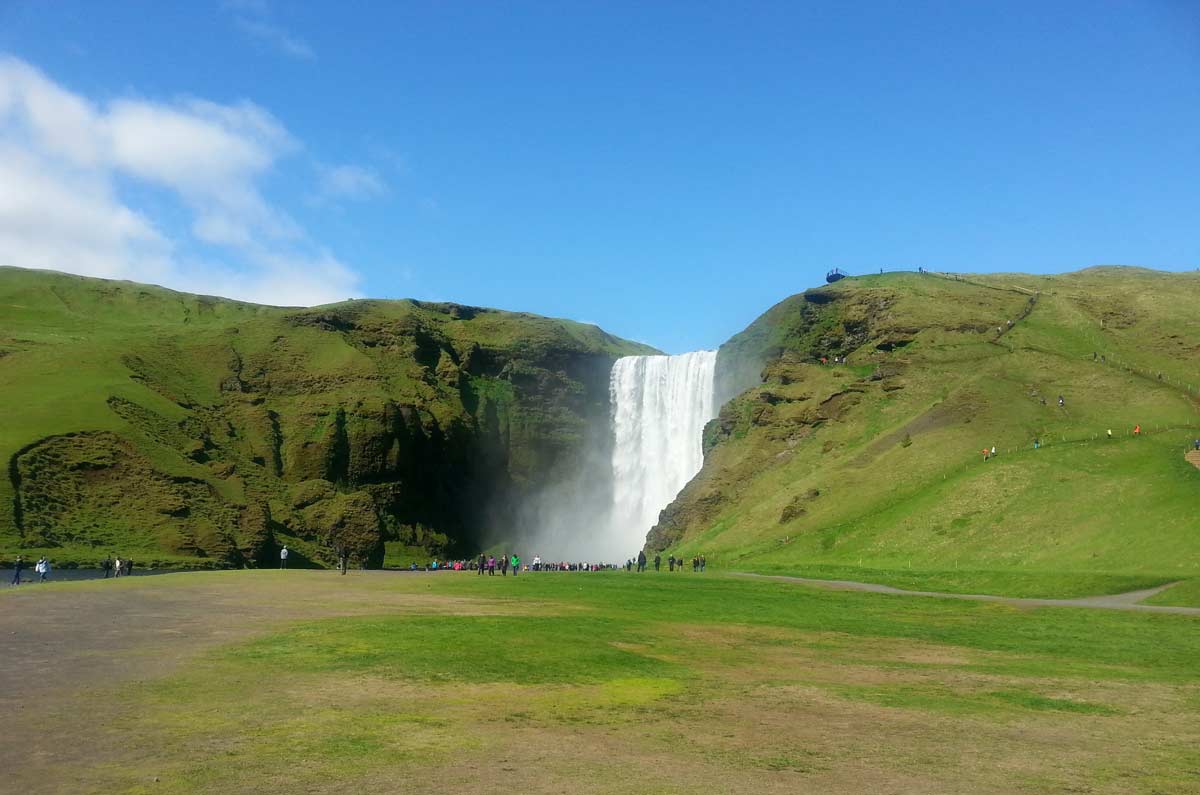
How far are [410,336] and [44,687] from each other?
10888 centimetres

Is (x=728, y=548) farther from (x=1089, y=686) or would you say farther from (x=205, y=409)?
(x=205, y=409)

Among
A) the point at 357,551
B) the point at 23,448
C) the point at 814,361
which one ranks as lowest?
the point at 357,551

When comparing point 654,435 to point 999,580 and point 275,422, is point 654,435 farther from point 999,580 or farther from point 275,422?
Result: point 999,580

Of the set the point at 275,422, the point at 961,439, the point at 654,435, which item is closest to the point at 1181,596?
the point at 961,439

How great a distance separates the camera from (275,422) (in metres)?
106

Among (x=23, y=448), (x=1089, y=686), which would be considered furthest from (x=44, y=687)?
(x=23, y=448)

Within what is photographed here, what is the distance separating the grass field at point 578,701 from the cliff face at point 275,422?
1993 inches

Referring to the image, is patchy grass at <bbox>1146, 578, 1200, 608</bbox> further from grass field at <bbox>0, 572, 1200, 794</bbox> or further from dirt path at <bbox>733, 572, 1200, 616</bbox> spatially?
grass field at <bbox>0, 572, 1200, 794</bbox>

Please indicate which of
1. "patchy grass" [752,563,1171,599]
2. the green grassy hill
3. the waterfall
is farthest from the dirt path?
the waterfall

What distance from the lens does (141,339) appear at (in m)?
110

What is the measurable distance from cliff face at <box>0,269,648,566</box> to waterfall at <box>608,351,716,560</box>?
4.83 m

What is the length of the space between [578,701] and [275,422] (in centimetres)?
9552

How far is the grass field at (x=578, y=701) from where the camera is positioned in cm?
1252

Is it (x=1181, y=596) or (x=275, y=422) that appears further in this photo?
(x=275, y=422)
